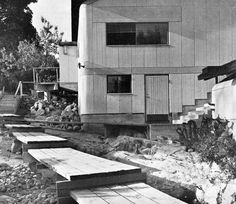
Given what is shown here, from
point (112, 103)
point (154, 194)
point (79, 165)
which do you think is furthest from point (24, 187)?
point (112, 103)

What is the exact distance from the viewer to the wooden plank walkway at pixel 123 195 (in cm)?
446

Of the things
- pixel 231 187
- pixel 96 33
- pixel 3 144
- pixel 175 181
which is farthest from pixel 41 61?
pixel 231 187

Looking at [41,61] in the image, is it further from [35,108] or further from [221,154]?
[221,154]

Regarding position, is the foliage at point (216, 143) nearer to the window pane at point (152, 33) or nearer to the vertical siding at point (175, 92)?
the vertical siding at point (175, 92)

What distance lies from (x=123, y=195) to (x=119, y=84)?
15486 millimetres

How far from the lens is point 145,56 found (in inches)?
795

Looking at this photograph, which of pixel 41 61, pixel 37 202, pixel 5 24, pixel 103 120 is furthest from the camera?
pixel 5 24

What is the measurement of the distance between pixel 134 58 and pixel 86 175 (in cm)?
1531

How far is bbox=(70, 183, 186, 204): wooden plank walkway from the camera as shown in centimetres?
446

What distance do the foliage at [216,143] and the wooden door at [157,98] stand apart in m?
7.03

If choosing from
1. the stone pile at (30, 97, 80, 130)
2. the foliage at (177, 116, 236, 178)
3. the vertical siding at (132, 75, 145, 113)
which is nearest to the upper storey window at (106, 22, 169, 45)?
the vertical siding at (132, 75, 145, 113)

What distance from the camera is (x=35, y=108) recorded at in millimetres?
27031

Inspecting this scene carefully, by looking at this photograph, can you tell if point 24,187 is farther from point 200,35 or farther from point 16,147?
point 200,35

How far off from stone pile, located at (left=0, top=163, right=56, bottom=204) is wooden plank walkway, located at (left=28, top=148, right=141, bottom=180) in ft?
1.97
